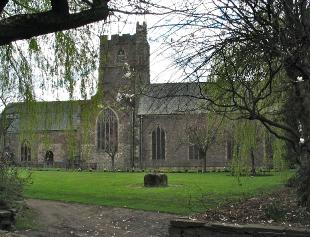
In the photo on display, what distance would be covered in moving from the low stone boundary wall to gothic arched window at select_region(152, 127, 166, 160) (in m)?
51.6

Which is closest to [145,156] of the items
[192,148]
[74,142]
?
[192,148]

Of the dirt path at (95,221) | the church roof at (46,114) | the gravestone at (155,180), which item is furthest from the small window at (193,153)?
the church roof at (46,114)

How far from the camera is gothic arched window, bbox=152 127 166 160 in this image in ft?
199

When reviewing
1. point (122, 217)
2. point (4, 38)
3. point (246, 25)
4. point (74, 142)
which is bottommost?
point (122, 217)

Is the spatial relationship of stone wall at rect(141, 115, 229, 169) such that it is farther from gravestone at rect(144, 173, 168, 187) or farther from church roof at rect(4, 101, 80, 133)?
church roof at rect(4, 101, 80, 133)

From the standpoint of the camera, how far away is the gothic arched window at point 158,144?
60.8 metres

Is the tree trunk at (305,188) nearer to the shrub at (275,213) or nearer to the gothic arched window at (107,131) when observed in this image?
the shrub at (275,213)

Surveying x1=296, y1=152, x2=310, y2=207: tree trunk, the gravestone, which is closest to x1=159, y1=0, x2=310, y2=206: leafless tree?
x1=296, y1=152, x2=310, y2=207: tree trunk

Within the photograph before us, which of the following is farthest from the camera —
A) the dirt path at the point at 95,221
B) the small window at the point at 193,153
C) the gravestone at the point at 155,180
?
the small window at the point at 193,153

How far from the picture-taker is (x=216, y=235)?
833 cm

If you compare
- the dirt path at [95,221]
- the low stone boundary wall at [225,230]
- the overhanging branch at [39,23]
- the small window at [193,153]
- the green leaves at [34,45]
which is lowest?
the dirt path at [95,221]

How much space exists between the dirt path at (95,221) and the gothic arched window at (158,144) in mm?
44170

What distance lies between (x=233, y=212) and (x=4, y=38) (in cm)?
637

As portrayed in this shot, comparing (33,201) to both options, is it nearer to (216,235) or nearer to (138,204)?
(138,204)
